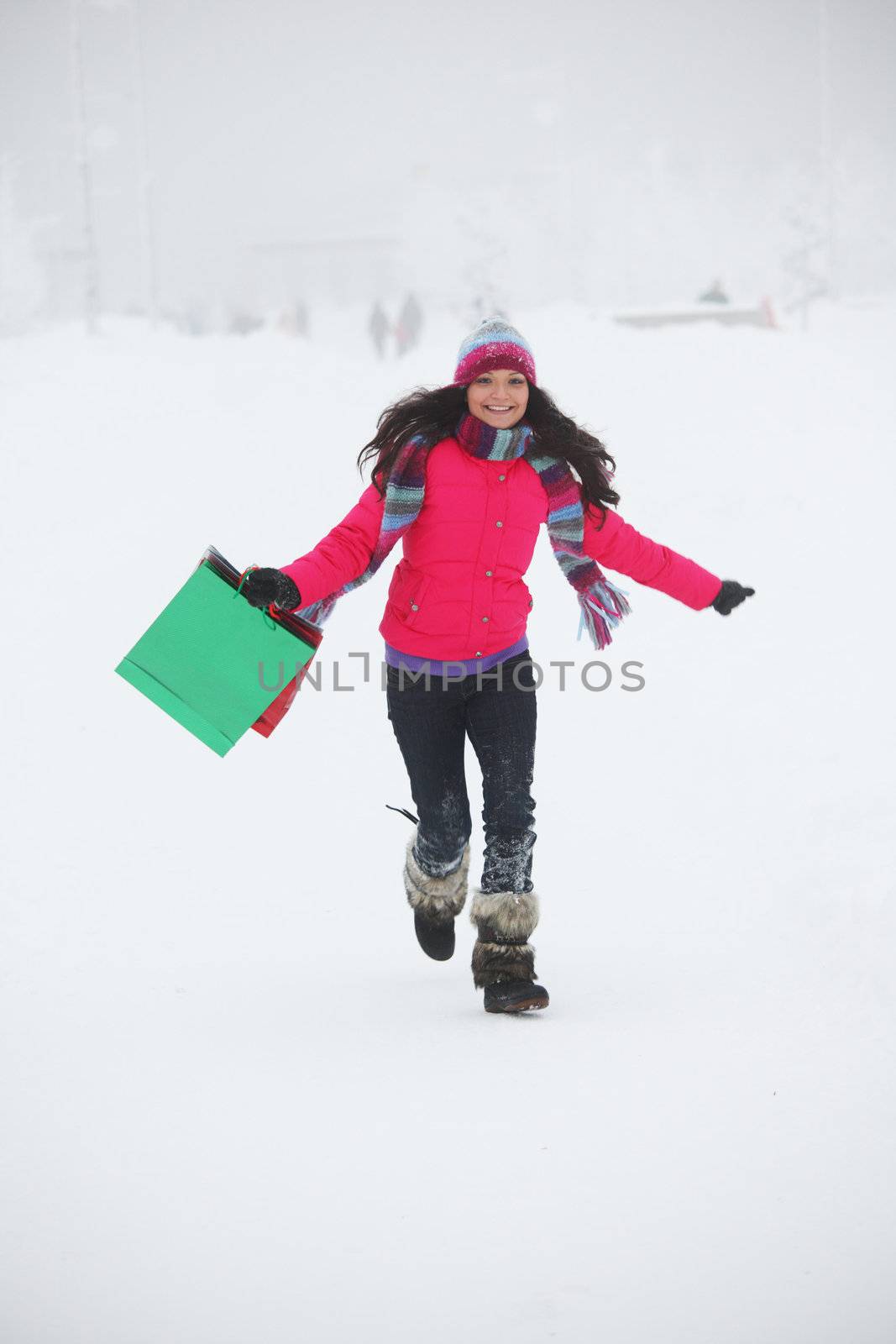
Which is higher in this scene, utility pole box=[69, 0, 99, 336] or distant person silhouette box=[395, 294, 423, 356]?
utility pole box=[69, 0, 99, 336]

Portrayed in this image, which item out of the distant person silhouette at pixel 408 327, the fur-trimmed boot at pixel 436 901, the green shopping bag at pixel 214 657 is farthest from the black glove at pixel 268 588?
the distant person silhouette at pixel 408 327

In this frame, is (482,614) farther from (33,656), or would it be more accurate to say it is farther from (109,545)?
(109,545)

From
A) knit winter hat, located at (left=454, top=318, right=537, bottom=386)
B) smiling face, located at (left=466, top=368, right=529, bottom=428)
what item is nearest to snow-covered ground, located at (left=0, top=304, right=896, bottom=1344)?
smiling face, located at (left=466, top=368, right=529, bottom=428)

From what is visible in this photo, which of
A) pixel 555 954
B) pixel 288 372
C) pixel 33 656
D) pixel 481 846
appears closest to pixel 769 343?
pixel 288 372

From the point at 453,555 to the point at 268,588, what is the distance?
1.81ft

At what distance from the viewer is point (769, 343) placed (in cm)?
1698

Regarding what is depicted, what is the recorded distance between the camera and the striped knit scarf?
11.7ft

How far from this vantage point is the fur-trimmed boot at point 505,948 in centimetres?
356

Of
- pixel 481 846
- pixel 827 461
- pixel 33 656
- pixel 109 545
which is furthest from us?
pixel 827 461

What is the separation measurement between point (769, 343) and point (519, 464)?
1444 cm

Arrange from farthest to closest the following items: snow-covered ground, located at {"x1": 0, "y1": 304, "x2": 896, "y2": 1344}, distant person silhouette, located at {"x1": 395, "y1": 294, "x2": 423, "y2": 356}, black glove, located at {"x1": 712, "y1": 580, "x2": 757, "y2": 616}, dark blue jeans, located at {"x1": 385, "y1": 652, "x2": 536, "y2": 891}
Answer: distant person silhouette, located at {"x1": 395, "y1": 294, "x2": 423, "y2": 356} < black glove, located at {"x1": 712, "y1": 580, "x2": 757, "y2": 616} < dark blue jeans, located at {"x1": 385, "y1": 652, "x2": 536, "y2": 891} < snow-covered ground, located at {"x1": 0, "y1": 304, "x2": 896, "y2": 1344}

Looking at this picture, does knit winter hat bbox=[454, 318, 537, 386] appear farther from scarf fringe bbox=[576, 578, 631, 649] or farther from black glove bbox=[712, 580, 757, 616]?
black glove bbox=[712, 580, 757, 616]

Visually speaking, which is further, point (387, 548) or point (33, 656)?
point (33, 656)

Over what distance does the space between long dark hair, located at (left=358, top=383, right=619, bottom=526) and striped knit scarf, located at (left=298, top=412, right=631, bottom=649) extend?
30 millimetres
